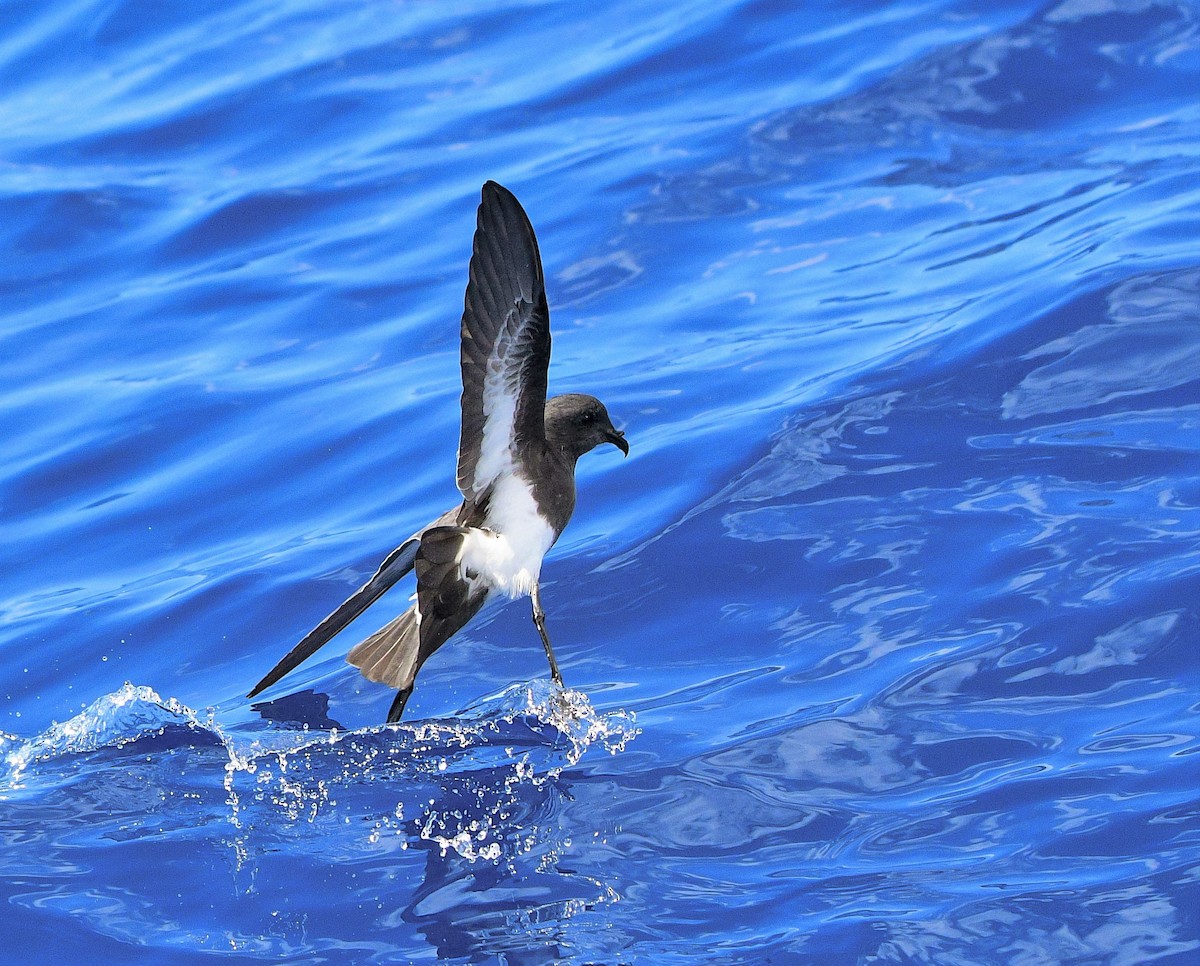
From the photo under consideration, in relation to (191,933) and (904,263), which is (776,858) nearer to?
(191,933)

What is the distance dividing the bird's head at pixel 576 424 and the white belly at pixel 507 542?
0.30 meters

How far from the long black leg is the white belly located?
1.49 ft

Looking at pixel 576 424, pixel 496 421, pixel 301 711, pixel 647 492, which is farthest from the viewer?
pixel 647 492

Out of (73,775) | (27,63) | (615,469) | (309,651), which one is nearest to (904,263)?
(615,469)

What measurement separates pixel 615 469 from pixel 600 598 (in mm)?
1083

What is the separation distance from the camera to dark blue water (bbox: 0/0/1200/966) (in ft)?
14.0

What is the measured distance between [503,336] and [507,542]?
74 centimetres

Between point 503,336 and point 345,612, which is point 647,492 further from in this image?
point 503,336

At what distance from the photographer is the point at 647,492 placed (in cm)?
663

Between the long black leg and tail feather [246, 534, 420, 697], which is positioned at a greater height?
tail feather [246, 534, 420, 697]

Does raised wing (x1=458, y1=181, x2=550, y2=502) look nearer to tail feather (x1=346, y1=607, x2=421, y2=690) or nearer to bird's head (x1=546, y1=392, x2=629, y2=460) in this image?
bird's head (x1=546, y1=392, x2=629, y2=460)

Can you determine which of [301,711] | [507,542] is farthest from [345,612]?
[301,711]

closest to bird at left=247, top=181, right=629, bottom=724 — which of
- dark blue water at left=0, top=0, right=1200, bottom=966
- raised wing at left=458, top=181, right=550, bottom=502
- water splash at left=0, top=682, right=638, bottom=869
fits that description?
raised wing at left=458, top=181, right=550, bottom=502

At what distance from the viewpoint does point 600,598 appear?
5.98 metres
